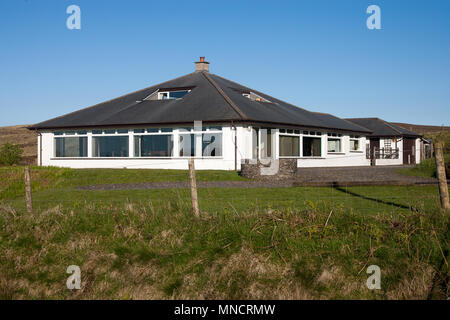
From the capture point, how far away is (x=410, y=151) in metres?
42.5

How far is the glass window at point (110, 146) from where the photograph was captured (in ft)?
95.9

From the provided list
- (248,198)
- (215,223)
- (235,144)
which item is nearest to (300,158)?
(235,144)

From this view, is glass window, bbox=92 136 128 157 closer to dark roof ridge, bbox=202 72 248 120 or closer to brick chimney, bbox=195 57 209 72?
dark roof ridge, bbox=202 72 248 120

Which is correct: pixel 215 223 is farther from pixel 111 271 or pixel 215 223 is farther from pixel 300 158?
pixel 300 158

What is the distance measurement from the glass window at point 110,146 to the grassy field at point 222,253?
19.4m

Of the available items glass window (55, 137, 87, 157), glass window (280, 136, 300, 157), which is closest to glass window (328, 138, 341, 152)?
glass window (280, 136, 300, 157)

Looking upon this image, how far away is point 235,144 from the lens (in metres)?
25.8

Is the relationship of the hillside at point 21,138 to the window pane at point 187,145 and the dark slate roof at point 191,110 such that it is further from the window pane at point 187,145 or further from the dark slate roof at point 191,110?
the window pane at point 187,145

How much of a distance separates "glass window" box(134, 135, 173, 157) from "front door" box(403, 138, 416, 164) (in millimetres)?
24100

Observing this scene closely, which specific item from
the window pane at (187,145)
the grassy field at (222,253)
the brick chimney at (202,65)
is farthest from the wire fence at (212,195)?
the brick chimney at (202,65)

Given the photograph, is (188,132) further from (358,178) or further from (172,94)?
(358,178)

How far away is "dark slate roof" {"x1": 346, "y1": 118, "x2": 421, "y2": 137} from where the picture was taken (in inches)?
1651

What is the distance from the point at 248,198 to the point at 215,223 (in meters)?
4.56
